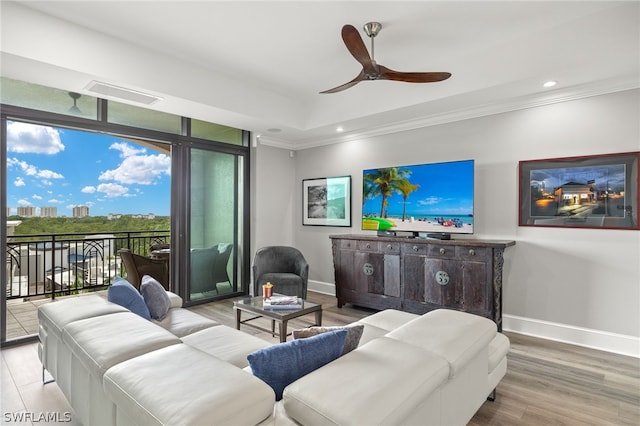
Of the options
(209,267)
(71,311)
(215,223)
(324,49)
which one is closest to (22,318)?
(209,267)

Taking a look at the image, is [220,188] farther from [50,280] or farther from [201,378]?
[201,378]

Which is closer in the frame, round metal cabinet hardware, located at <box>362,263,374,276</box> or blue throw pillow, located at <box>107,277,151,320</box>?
blue throw pillow, located at <box>107,277,151,320</box>

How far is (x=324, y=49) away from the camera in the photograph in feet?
11.0

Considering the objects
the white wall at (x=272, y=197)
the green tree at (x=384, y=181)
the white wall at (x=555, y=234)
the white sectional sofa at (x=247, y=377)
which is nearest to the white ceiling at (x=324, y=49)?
the white wall at (x=555, y=234)

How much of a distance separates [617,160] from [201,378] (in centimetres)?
388

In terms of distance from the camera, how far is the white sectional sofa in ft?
3.47

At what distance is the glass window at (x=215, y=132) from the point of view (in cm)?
479

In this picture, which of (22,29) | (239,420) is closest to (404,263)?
(239,420)

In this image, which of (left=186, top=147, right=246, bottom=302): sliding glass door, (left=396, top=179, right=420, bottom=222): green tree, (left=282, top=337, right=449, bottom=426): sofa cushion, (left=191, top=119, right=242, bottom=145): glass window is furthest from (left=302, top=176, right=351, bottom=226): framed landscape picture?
(left=282, top=337, right=449, bottom=426): sofa cushion

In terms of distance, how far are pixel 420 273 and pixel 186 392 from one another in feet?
10.7

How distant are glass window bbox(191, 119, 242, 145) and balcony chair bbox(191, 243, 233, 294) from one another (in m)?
1.61

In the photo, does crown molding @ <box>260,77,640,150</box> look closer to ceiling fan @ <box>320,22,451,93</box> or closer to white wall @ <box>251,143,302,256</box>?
white wall @ <box>251,143,302,256</box>

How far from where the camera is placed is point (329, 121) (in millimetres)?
4613

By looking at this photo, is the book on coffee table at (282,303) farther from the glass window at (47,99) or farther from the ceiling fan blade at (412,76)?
the glass window at (47,99)
